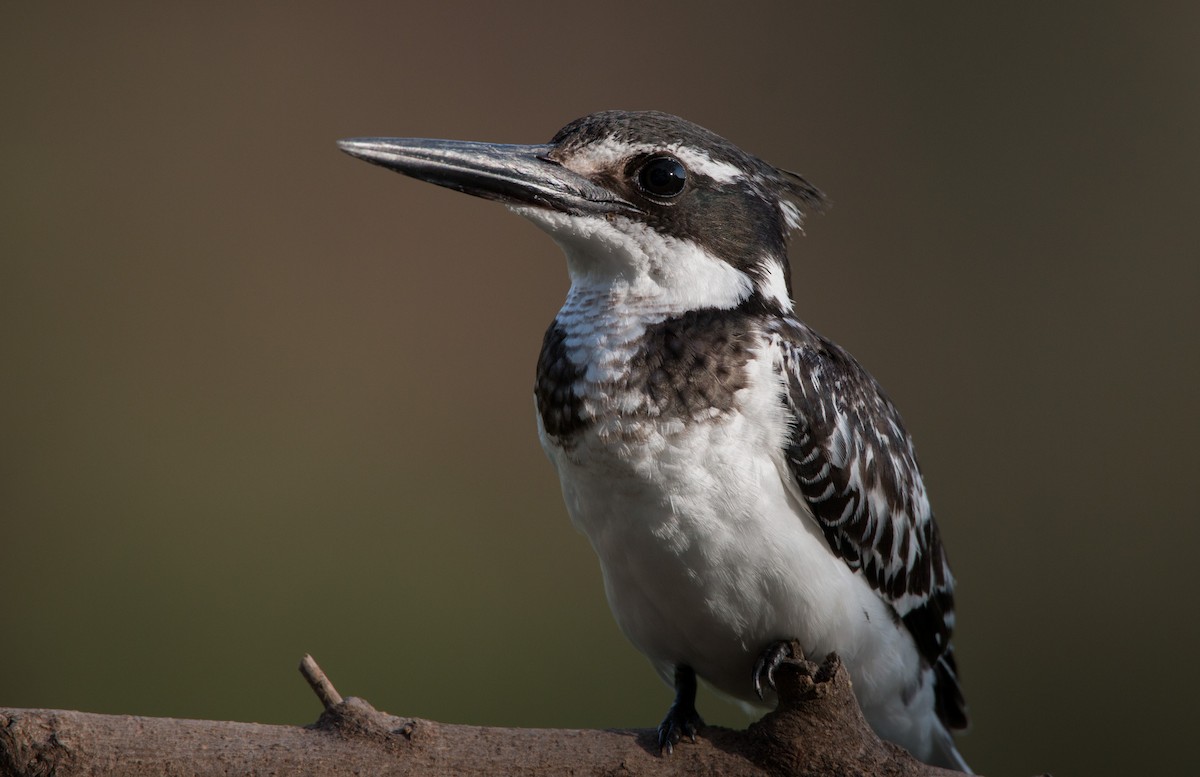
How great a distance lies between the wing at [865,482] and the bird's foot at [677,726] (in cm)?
26

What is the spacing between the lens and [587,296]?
130 centimetres

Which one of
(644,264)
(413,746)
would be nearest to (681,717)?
(413,746)

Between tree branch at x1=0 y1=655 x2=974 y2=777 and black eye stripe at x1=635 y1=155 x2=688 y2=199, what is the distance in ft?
1.71

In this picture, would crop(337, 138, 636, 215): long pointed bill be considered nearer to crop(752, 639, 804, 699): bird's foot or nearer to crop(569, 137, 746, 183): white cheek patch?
crop(569, 137, 746, 183): white cheek patch

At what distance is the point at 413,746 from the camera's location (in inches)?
42.1

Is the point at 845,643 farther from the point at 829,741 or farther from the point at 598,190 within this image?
the point at 598,190

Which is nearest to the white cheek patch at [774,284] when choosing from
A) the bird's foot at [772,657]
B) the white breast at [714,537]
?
the white breast at [714,537]

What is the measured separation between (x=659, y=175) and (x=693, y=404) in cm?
26

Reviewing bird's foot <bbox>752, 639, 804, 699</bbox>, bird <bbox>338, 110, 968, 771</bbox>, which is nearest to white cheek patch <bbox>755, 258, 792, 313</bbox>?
bird <bbox>338, 110, 968, 771</bbox>

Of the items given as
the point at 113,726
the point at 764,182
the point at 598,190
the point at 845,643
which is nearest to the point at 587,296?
the point at 598,190

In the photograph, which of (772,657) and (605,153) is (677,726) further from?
(605,153)

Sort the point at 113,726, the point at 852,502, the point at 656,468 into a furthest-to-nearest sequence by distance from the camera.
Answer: the point at 852,502 → the point at 656,468 → the point at 113,726

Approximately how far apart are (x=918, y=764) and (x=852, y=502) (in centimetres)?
34

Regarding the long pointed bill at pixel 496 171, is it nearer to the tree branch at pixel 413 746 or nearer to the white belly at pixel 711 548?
the white belly at pixel 711 548
